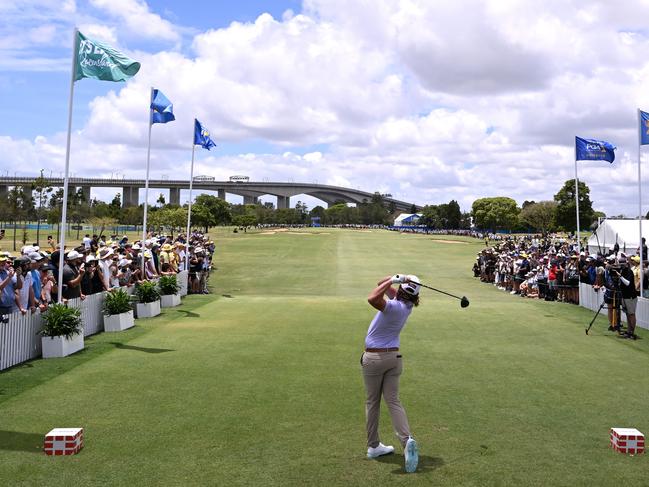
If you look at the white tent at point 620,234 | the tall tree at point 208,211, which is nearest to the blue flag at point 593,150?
the white tent at point 620,234

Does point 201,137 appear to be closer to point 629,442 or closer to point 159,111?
point 159,111

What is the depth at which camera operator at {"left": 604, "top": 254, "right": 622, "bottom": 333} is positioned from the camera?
15359mm

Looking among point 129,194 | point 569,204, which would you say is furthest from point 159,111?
point 129,194

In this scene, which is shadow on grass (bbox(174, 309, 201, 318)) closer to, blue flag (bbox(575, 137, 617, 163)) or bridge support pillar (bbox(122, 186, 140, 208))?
blue flag (bbox(575, 137, 617, 163))

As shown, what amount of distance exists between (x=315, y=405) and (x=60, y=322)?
647 centimetres

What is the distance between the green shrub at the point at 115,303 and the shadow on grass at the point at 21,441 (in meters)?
8.32

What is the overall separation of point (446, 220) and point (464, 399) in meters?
174

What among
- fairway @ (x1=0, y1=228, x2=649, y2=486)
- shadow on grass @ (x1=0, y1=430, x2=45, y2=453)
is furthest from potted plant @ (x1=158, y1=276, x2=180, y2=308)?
shadow on grass @ (x1=0, y1=430, x2=45, y2=453)

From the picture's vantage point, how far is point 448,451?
7148 mm

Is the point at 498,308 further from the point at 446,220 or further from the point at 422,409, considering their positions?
the point at 446,220

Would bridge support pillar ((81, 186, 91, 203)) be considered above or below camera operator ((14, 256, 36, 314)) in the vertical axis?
above

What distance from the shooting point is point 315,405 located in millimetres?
8930

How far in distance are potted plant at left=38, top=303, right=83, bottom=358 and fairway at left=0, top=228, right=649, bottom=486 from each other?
0.40 m

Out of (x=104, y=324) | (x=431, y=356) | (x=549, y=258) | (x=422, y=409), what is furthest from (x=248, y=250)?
(x=422, y=409)
